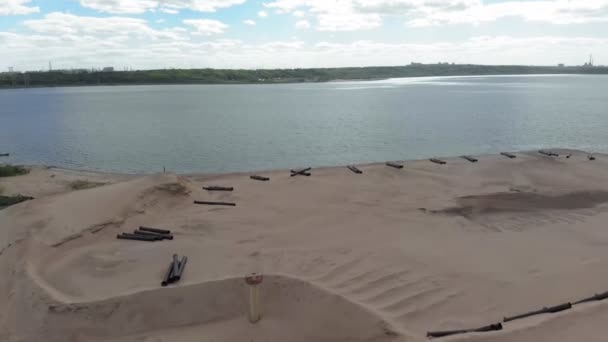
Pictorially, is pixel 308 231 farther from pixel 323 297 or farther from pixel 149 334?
pixel 149 334

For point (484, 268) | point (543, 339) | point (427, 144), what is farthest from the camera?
point (427, 144)

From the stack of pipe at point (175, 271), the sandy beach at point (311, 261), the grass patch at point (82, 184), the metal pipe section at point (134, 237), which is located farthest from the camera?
the grass patch at point (82, 184)

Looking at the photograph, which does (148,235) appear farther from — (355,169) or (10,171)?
(10,171)

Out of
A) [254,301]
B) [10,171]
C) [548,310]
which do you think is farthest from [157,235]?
[10,171]

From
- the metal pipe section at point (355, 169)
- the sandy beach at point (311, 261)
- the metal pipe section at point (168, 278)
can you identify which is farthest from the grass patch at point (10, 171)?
the metal pipe section at point (168, 278)

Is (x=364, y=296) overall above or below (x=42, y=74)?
below

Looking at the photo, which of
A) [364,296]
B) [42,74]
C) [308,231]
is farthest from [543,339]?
[42,74]

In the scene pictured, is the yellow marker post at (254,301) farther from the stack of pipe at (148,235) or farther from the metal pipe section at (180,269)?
the stack of pipe at (148,235)

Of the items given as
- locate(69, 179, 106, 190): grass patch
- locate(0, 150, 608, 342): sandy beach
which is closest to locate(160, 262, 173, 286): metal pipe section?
locate(0, 150, 608, 342): sandy beach
